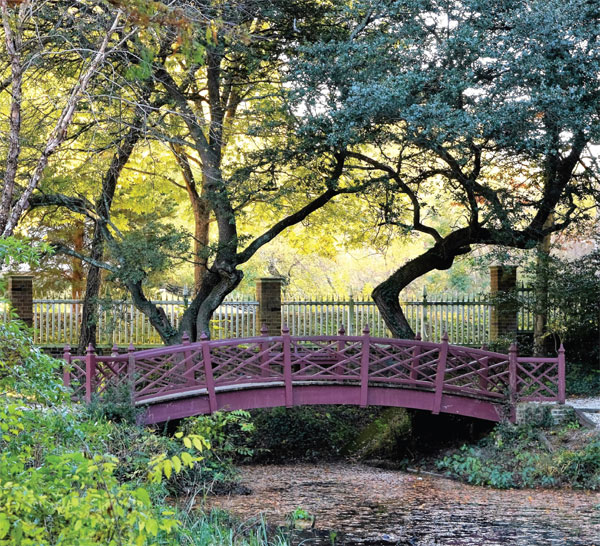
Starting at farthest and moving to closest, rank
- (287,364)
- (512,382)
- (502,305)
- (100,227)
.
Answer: (502,305)
(100,227)
(512,382)
(287,364)

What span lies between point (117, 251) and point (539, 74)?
8.79m

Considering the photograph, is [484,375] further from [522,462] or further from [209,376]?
[209,376]

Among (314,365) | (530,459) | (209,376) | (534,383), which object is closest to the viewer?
(530,459)

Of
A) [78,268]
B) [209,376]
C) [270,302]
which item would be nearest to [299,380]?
[209,376]

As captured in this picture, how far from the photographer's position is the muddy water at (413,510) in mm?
10891

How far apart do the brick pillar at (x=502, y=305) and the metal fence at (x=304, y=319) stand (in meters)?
0.30

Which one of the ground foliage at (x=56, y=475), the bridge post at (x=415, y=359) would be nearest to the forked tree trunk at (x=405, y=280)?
the bridge post at (x=415, y=359)

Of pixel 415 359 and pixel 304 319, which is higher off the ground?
pixel 304 319

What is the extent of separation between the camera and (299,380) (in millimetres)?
15484

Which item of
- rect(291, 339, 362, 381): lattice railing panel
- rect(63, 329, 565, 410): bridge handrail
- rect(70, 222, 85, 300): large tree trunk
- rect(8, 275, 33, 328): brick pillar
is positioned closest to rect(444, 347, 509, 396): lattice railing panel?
rect(63, 329, 565, 410): bridge handrail

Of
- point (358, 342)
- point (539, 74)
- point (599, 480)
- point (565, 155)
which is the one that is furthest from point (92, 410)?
point (565, 155)

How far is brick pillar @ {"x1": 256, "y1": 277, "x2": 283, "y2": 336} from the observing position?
22.4 m

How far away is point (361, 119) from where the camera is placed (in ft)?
53.2

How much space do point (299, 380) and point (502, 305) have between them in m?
8.83
